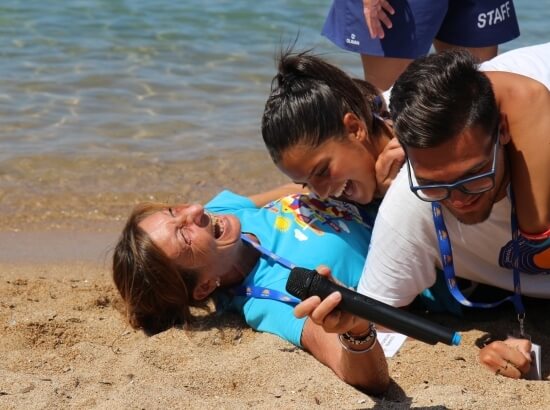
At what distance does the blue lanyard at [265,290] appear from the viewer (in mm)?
3769

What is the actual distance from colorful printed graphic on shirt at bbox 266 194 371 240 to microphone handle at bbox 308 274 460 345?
1.35m

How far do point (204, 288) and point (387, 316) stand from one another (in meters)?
1.54

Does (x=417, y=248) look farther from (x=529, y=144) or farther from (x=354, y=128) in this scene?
(x=354, y=128)

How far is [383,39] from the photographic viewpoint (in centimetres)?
459

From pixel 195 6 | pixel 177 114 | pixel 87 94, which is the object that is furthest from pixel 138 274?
pixel 195 6

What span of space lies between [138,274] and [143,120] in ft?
9.37

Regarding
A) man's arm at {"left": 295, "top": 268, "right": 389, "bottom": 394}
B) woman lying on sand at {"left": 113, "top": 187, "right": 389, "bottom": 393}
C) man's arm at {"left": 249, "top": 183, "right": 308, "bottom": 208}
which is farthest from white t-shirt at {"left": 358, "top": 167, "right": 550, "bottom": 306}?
man's arm at {"left": 249, "top": 183, "right": 308, "bottom": 208}

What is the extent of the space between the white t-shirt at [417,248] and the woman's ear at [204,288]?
741 millimetres

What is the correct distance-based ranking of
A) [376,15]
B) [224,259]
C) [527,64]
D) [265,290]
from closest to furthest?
[527,64] < [265,290] < [224,259] < [376,15]

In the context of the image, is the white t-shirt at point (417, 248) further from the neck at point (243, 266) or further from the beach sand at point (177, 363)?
the neck at point (243, 266)

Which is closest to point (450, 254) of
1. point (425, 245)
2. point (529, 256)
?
point (425, 245)

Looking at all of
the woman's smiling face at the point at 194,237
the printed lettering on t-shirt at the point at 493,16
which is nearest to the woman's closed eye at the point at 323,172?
the woman's smiling face at the point at 194,237

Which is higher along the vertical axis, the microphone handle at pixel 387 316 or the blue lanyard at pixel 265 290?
the microphone handle at pixel 387 316

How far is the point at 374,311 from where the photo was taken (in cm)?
254
